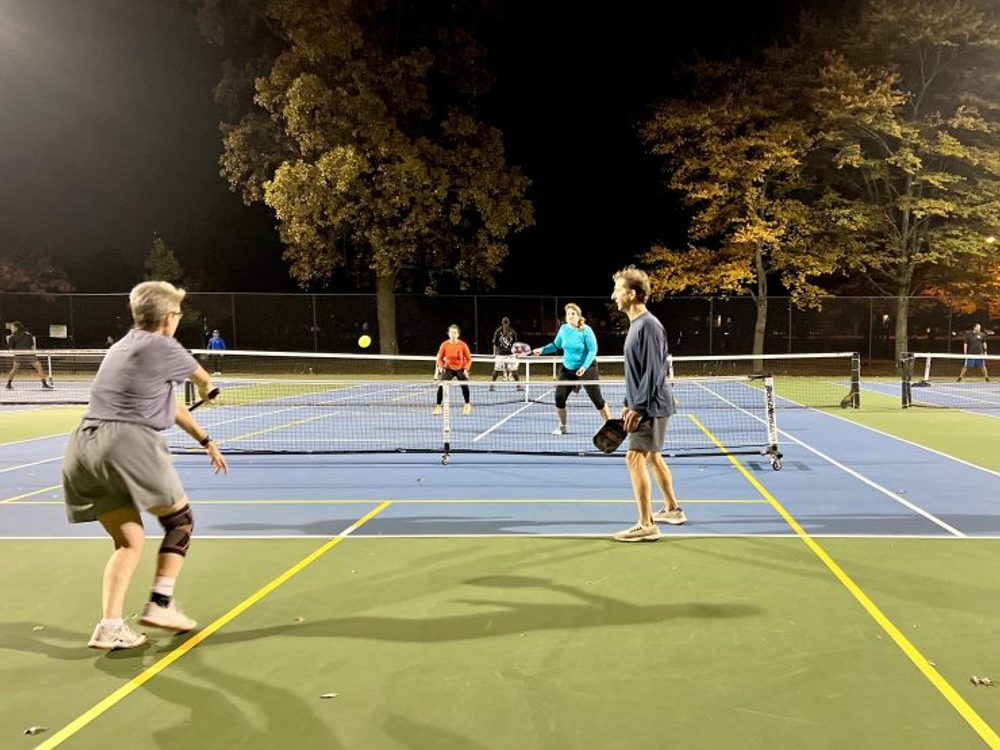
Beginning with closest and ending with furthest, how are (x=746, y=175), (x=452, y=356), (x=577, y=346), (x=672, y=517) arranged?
(x=672, y=517) → (x=577, y=346) → (x=452, y=356) → (x=746, y=175)

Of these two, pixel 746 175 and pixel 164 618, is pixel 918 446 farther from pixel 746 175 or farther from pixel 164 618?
pixel 746 175

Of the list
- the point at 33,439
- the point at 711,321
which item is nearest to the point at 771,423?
the point at 33,439

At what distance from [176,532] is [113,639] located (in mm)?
622

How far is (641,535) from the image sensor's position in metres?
6.16

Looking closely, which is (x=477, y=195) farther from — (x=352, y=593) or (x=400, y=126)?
(x=352, y=593)

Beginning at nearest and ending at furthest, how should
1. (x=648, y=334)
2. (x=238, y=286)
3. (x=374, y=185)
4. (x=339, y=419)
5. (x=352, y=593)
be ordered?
(x=352, y=593)
(x=648, y=334)
(x=339, y=419)
(x=374, y=185)
(x=238, y=286)

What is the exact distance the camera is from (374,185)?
29.0 meters

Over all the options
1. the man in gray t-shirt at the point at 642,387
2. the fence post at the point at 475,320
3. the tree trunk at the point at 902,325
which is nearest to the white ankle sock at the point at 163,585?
the man in gray t-shirt at the point at 642,387

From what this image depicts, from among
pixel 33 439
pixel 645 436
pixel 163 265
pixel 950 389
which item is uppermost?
pixel 163 265

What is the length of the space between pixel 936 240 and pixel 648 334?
2840 cm

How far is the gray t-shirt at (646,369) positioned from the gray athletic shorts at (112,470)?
11.4 ft

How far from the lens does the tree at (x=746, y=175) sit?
28.9 meters

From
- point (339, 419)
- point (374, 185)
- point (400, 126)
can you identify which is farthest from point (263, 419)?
point (400, 126)

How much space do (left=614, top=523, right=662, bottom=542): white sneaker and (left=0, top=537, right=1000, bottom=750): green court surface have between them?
0.19 meters
